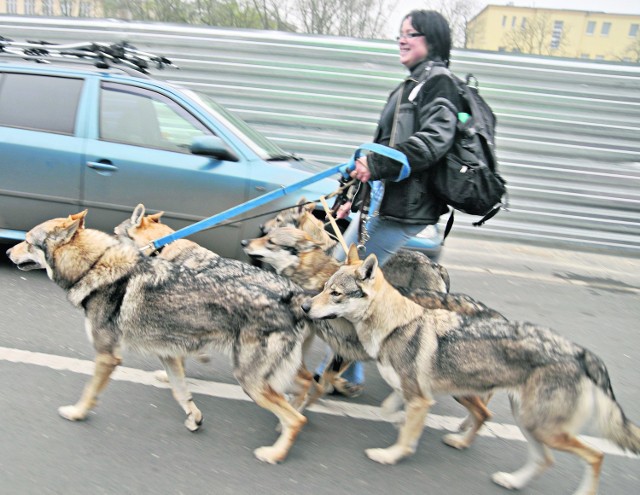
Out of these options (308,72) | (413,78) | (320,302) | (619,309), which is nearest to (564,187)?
(619,309)

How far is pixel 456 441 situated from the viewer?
329 cm

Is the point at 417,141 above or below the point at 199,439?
above

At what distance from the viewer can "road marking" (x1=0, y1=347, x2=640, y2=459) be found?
3520 mm

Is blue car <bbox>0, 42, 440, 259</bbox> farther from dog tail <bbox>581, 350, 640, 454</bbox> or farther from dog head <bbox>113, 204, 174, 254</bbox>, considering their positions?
dog tail <bbox>581, 350, 640, 454</bbox>

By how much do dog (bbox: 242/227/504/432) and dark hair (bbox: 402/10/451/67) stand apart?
1.52m

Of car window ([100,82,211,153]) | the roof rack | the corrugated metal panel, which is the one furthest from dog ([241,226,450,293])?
the corrugated metal panel

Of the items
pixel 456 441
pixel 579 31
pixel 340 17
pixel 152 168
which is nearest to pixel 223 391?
pixel 456 441

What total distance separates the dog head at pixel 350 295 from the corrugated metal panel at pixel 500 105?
20.6 feet

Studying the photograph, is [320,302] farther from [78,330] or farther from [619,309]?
[619,309]

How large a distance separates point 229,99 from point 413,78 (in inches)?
259

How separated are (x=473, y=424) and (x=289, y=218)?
2227 mm

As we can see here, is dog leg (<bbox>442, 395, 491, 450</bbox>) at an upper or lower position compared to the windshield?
lower

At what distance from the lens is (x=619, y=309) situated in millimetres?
6414

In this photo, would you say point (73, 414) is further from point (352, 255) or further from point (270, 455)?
point (352, 255)
